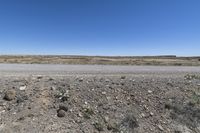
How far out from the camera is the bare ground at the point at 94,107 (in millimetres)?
7043

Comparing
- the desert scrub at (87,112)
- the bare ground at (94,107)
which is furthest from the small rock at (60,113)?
the desert scrub at (87,112)

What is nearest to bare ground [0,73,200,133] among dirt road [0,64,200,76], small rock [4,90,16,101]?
small rock [4,90,16,101]

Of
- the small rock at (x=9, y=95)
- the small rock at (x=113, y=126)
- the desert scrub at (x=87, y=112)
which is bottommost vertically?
the small rock at (x=113, y=126)

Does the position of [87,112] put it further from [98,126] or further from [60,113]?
[60,113]

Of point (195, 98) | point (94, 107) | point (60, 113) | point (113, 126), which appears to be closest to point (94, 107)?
point (94, 107)

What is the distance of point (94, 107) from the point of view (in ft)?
26.3

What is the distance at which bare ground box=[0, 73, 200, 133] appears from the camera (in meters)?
7.04

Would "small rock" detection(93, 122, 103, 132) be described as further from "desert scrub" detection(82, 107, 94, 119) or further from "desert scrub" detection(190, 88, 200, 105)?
"desert scrub" detection(190, 88, 200, 105)

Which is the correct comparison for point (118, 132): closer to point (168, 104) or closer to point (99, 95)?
point (99, 95)

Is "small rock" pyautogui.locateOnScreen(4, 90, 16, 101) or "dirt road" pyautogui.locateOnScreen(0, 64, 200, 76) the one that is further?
"dirt road" pyautogui.locateOnScreen(0, 64, 200, 76)

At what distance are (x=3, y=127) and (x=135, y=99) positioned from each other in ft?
16.1

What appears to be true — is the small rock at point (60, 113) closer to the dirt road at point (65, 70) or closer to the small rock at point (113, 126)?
the small rock at point (113, 126)

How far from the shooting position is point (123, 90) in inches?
369

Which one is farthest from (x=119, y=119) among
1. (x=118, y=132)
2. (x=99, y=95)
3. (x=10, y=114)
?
(x=10, y=114)
